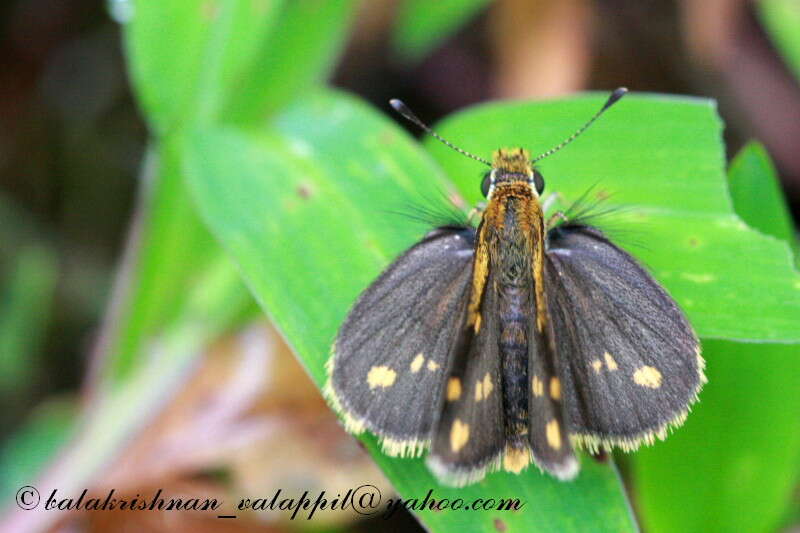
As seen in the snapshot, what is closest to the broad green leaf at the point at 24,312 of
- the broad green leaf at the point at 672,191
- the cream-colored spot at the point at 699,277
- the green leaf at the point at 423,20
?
the green leaf at the point at 423,20

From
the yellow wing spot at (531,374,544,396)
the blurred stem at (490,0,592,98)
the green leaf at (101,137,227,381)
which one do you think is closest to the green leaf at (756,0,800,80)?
the blurred stem at (490,0,592,98)

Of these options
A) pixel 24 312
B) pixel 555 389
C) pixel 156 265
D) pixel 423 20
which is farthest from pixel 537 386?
pixel 24 312

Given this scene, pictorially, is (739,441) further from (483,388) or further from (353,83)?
(353,83)

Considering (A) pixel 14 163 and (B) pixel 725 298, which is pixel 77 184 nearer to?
(A) pixel 14 163

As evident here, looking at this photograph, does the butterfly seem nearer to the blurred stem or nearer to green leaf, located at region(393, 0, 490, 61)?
green leaf, located at region(393, 0, 490, 61)

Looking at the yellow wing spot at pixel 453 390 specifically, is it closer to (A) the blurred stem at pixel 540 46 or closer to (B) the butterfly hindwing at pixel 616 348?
(B) the butterfly hindwing at pixel 616 348

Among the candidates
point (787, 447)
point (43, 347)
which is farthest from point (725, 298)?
point (43, 347)
